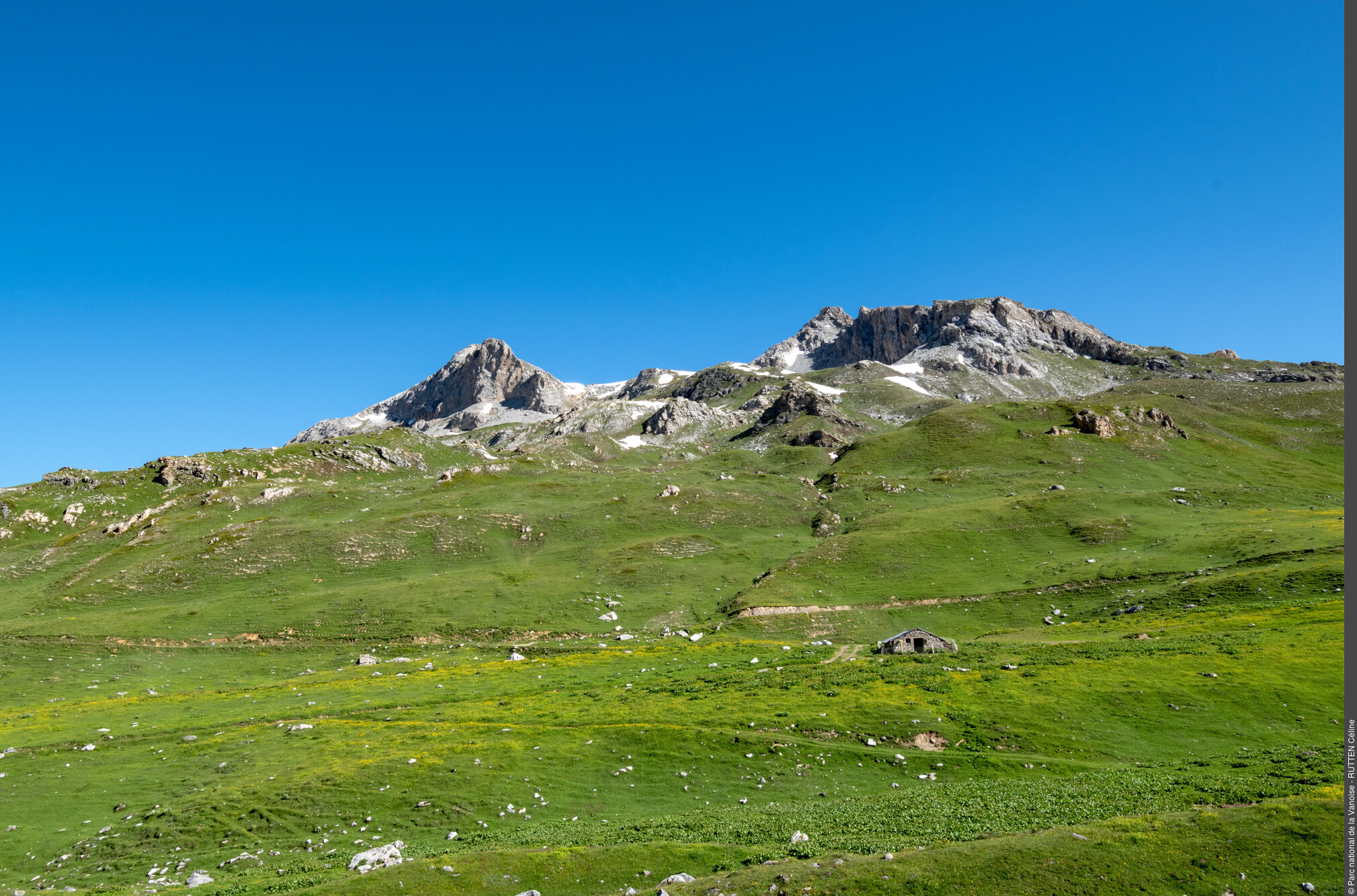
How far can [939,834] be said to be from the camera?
22.0 meters

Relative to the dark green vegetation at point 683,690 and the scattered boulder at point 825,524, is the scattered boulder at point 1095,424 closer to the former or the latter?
the dark green vegetation at point 683,690

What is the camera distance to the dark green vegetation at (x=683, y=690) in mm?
22344

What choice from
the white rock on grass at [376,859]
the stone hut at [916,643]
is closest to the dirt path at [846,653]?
the stone hut at [916,643]

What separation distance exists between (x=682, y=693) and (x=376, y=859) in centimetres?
2429

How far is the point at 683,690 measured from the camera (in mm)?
46344

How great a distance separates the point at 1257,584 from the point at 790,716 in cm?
5970

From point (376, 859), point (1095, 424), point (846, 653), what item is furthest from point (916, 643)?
point (1095, 424)

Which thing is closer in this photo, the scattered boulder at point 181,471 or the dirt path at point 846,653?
the dirt path at point 846,653

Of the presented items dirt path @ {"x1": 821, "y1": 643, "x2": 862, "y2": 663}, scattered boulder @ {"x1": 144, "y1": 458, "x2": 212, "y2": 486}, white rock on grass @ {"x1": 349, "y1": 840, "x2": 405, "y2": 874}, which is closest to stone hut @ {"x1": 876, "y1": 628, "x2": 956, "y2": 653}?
dirt path @ {"x1": 821, "y1": 643, "x2": 862, "y2": 663}

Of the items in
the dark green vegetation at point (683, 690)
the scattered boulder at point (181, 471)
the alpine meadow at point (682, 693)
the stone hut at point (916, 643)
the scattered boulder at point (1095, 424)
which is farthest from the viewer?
the scattered boulder at point (1095, 424)

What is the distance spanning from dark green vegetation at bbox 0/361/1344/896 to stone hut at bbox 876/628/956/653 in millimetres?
2255

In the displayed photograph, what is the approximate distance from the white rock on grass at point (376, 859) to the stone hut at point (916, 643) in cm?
4135

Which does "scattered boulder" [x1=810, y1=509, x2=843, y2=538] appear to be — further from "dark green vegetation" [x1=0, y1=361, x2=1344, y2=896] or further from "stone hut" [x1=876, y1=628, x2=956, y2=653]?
"stone hut" [x1=876, y1=628, x2=956, y2=653]

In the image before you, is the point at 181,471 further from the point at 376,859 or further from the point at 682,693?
the point at 376,859
